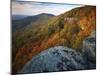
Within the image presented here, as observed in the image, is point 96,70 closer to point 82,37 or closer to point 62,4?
point 82,37

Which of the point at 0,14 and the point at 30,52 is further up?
the point at 0,14

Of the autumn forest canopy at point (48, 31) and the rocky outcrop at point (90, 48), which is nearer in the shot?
the autumn forest canopy at point (48, 31)

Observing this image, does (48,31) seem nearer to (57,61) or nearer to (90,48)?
(57,61)

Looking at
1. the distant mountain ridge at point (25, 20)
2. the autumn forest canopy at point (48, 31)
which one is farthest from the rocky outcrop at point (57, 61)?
the distant mountain ridge at point (25, 20)

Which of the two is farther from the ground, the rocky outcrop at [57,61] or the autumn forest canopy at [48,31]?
the autumn forest canopy at [48,31]

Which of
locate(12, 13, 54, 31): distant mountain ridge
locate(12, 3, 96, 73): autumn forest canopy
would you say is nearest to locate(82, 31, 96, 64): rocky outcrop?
locate(12, 3, 96, 73): autumn forest canopy

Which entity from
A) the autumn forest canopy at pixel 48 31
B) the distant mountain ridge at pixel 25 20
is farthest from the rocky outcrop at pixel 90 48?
the distant mountain ridge at pixel 25 20

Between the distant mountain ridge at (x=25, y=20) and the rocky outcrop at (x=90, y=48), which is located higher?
the distant mountain ridge at (x=25, y=20)

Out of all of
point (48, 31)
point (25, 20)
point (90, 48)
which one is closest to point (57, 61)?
point (48, 31)

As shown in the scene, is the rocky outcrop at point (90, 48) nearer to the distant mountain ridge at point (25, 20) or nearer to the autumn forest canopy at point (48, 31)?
the autumn forest canopy at point (48, 31)

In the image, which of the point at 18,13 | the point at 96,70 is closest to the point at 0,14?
the point at 18,13

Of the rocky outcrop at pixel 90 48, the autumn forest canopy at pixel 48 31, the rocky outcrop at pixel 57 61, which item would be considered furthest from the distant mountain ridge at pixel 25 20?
the rocky outcrop at pixel 90 48
